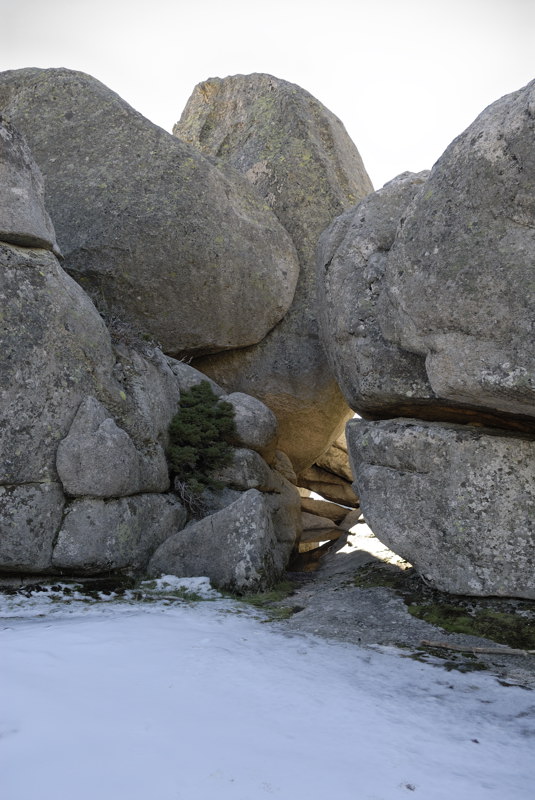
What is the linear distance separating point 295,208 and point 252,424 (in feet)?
20.0

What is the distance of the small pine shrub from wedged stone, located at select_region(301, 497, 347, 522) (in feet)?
25.8

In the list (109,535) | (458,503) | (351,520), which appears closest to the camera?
(458,503)

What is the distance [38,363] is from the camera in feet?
30.8

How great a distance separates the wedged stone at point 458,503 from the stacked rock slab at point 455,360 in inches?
0.6

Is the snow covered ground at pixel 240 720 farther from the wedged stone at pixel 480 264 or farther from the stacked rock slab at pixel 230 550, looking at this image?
the wedged stone at pixel 480 264

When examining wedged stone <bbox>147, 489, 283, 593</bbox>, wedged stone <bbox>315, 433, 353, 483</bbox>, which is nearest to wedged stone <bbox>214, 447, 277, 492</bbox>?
wedged stone <bbox>147, 489, 283, 593</bbox>

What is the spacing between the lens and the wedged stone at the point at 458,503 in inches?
324

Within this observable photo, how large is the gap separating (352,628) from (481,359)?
3487mm

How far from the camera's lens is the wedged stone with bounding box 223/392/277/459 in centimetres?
1258

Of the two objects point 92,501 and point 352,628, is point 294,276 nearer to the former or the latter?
point 92,501

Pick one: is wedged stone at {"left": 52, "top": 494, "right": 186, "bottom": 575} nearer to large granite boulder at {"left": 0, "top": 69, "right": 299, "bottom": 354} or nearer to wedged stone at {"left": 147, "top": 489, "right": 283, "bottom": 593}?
wedged stone at {"left": 147, "top": 489, "right": 283, "bottom": 593}

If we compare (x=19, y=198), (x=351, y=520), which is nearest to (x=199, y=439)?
(x=19, y=198)

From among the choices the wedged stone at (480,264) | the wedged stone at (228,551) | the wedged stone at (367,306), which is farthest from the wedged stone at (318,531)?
the wedged stone at (480,264)

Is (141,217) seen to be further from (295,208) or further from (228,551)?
(228,551)
